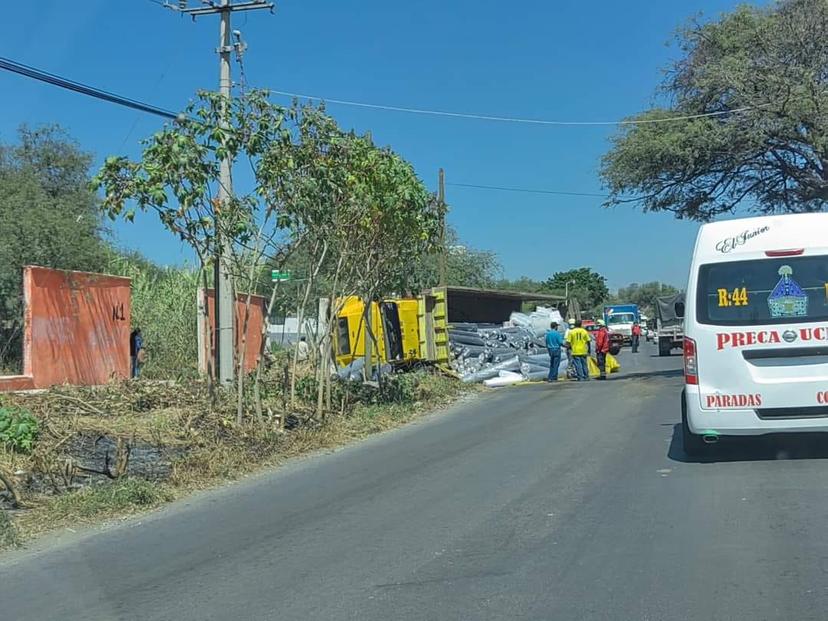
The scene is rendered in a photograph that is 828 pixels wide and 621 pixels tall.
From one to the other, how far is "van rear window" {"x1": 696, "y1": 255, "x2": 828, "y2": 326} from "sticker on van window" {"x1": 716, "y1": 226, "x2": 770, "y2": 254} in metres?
0.18

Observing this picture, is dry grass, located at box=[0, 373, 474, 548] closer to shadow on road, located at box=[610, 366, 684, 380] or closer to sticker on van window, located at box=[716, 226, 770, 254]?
sticker on van window, located at box=[716, 226, 770, 254]

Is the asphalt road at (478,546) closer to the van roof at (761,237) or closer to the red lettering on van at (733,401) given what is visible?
the red lettering on van at (733,401)

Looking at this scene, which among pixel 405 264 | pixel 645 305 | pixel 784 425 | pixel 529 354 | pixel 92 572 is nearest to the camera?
pixel 92 572

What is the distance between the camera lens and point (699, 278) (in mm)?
9758

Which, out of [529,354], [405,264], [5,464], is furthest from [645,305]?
[5,464]

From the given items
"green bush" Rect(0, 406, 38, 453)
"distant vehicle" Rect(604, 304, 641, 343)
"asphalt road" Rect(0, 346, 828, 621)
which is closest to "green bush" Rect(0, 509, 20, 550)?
"asphalt road" Rect(0, 346, 828, 621)

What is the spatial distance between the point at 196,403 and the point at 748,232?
8.74 meters

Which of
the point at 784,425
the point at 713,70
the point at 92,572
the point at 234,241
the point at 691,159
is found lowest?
the point at 92,572

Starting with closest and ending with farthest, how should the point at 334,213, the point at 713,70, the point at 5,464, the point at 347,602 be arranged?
the point at 347,602
the point at 5,464
the point at 334,213
the point at 713,70

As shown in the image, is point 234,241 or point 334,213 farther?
point 334,213

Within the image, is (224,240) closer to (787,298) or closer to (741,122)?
(787,298)

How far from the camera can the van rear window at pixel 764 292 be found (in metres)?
9.39

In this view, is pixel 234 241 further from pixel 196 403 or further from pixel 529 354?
pixel 529 354

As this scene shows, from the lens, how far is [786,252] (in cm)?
957
